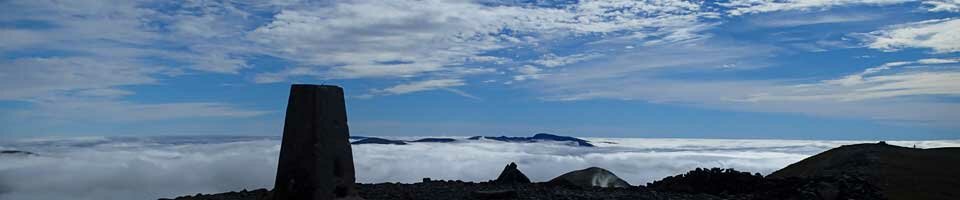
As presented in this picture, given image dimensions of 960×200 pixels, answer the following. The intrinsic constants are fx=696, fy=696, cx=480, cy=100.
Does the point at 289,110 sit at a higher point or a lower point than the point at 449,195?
higher

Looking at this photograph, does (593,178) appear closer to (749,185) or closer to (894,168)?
(749,185)

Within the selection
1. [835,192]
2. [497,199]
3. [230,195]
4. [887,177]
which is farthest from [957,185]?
[230,195]

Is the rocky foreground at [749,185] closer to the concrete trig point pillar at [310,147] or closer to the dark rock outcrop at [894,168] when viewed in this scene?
the dark rock outcrop at [894,168]

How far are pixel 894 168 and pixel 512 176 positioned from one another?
35.8 feet

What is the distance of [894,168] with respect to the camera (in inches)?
778

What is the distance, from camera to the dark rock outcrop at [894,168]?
58.6 feet

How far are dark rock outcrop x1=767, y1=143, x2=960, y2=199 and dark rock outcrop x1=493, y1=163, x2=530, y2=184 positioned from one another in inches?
318

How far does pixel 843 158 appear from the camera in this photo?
71.9 feet

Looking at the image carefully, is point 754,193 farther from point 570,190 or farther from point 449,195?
point 449,195

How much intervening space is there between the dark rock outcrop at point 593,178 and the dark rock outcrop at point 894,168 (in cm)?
505

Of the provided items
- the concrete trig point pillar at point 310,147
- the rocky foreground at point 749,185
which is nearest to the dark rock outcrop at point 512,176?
the rocky foreground at point 749,185

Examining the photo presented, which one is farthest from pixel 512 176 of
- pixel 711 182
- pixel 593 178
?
pixel 711 182

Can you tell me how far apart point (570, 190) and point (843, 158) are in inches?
424

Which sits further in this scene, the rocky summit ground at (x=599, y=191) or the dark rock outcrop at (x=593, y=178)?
the dark rock outcrop at (x=593, y=178)
